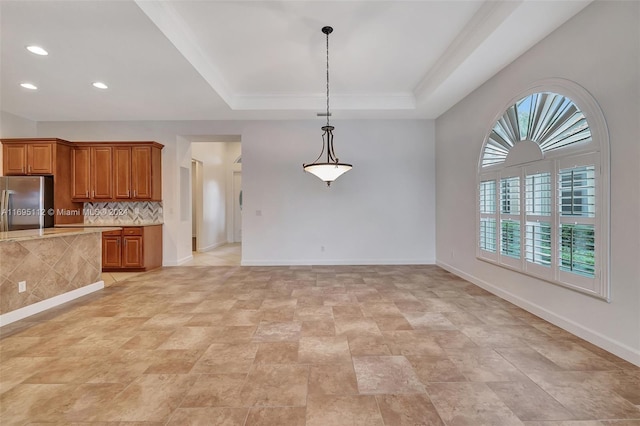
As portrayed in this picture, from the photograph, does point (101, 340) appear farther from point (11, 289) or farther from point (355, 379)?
point (355, 379)

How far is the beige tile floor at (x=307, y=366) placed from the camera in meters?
1.72

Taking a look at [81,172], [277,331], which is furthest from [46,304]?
[81,172]

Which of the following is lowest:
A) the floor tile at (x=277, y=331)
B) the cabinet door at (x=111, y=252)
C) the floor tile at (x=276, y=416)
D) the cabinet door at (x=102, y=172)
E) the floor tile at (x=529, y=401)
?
the floor tile at (x=276, y=416)

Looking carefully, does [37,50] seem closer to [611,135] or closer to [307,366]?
[307,366]

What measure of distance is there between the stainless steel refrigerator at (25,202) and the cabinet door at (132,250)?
151 centimetres

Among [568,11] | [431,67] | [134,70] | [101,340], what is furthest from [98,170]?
[568,11]

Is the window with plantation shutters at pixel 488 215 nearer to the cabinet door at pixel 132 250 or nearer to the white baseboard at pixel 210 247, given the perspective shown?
the cabinet door at pixel 132 250

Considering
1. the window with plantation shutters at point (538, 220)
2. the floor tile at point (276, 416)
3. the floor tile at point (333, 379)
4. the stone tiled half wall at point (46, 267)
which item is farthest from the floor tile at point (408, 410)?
the stone tiled half wall at point (46, 267)

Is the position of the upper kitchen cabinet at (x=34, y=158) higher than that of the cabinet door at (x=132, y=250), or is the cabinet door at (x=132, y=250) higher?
the upper kitchen cabinet at (x=34, y=158)

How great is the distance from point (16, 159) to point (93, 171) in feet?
4.06

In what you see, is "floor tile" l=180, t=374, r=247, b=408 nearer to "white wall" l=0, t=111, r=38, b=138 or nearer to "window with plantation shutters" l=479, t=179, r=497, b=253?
"window with plantation shutters" l=479, t=179, r=497, b=253

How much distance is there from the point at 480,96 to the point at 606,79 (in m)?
1.97

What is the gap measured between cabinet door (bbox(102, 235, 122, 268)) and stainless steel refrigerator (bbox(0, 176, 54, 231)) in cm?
112

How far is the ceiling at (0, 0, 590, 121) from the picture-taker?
2846 millimetres
